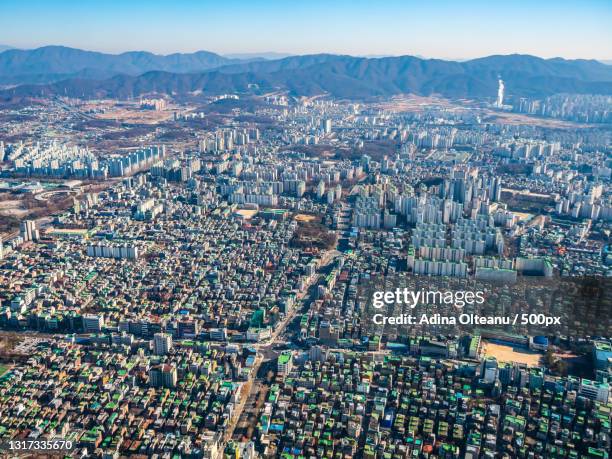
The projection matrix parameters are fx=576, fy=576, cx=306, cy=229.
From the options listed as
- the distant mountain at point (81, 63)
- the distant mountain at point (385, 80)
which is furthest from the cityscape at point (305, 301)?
the distant mountain at point (81, 63)

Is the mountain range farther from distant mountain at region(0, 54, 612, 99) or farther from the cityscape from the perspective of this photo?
the cityscape

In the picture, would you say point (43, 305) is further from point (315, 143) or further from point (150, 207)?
point (315, 143)

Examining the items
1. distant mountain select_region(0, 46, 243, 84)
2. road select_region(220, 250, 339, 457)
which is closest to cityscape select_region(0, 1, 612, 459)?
road select_region(220, 250, 339, 457)

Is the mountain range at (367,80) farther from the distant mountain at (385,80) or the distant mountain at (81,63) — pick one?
the distant mountain at (81,63)

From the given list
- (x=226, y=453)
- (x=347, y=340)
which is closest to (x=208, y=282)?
(x=347, y=340)

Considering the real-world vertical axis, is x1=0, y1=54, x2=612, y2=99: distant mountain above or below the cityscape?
above

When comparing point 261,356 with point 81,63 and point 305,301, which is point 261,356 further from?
point 81,63
